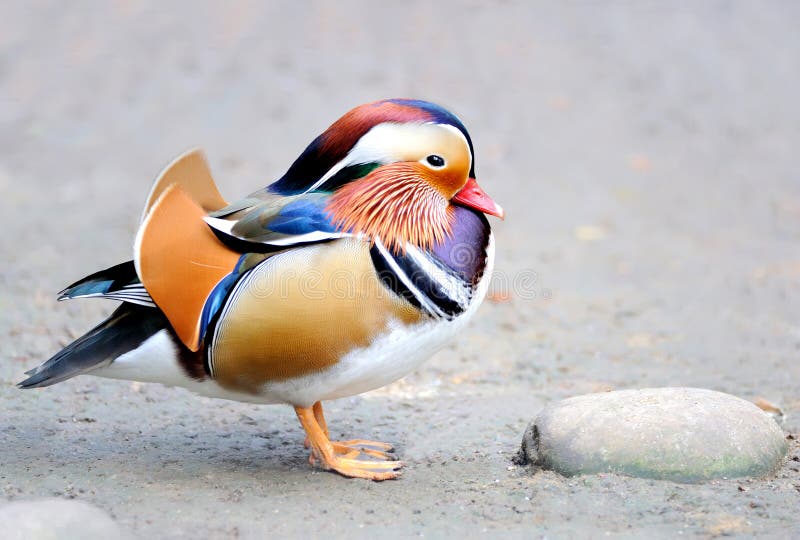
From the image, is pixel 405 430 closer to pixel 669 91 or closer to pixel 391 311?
pixel 391 311

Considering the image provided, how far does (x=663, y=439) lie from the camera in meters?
3.07

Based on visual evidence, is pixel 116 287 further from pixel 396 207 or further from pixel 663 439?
pixel 663 439

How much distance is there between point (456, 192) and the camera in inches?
124

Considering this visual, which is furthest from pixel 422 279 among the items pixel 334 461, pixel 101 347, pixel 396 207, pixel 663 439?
pixel 101 347

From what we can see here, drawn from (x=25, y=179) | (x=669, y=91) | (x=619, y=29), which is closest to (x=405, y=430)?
(x=25, y=179)

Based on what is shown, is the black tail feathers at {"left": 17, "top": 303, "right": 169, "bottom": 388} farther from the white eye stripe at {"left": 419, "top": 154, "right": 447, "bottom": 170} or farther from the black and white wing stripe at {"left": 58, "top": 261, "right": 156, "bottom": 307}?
the white eye stripe at {"left": 419, "top": 154, "right": 447, "bottom": 170}

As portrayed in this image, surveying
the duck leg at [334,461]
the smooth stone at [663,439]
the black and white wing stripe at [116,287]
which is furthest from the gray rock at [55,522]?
the smooth stone at [663,439]

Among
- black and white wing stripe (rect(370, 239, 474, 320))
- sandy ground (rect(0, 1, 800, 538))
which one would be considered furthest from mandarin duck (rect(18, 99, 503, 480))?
sandy ground (rect(0, 1, 800, 538))

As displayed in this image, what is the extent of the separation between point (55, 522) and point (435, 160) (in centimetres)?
153

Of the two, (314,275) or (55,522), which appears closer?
(55,522)

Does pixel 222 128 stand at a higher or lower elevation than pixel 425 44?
lower

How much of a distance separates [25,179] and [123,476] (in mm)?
4457

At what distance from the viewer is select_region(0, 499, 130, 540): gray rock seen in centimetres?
260

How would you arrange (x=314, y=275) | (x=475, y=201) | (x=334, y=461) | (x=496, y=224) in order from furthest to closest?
(x=496, y=224)
(x=334, y=461)
(x=475, y=201)
(x=314, y=275)
